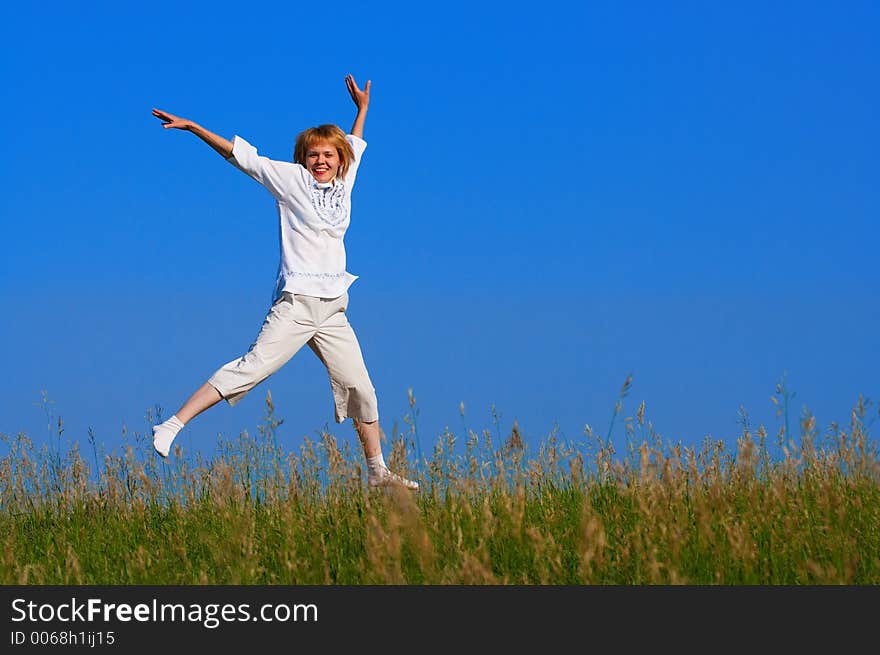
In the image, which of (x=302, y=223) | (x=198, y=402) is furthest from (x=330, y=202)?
(x=198, y=402)

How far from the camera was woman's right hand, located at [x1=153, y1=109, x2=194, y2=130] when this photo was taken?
5.46 meters

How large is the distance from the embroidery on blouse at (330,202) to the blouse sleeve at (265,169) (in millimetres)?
167

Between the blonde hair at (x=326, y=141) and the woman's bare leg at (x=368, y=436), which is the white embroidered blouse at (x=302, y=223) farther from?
the woman's bare leg at (x=368, y=436)

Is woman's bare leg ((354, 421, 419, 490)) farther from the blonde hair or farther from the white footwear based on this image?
the blonde hair

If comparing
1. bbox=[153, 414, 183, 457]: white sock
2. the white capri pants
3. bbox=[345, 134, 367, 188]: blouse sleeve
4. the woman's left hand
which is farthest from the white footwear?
the woman's left hand

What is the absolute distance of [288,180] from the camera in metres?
5.85

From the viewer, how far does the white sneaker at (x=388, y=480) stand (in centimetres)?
533

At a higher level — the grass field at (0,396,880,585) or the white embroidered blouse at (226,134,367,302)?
the white embroidered blouse at (226,134,367,302)

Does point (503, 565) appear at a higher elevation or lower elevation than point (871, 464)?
lower

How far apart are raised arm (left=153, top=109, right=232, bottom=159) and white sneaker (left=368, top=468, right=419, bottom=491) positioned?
2.31 metres

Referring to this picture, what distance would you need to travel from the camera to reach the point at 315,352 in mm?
6020
